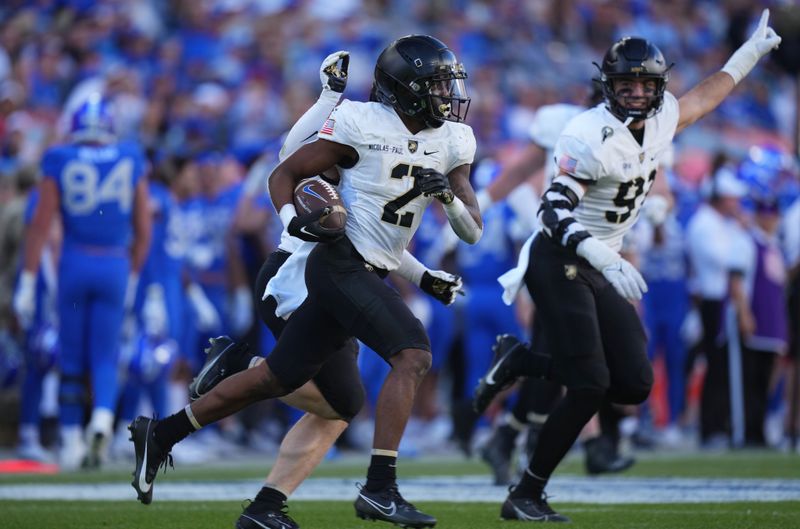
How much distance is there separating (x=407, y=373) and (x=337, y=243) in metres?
0.58

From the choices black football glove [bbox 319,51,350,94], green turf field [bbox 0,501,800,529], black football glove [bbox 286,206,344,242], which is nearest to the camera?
black football glove [bbox 286,206,344,242]

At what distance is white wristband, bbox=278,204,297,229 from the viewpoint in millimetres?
5491

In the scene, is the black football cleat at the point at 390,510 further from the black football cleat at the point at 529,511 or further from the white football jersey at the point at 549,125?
the white football jersey at the point at 549,125

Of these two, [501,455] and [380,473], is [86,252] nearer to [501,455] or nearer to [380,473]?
[501,455]

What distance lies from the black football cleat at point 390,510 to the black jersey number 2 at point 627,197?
1.93 m

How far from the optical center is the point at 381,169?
18.2 ft

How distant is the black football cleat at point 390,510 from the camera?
200 inches

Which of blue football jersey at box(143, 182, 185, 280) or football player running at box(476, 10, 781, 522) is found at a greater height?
blue football jersey at box(143, 182, 185, 280)

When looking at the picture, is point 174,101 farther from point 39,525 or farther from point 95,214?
point 39,525

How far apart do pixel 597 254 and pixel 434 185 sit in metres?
1.03

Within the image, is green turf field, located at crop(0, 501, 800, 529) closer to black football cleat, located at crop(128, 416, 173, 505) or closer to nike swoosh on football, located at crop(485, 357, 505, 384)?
black football cleat, located at crop(128, 416, 173, 505)

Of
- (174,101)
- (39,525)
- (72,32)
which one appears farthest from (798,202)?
(39,525)

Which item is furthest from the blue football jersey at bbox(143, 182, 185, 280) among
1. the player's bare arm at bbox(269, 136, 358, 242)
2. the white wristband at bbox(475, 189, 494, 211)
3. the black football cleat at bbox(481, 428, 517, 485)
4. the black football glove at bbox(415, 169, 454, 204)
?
the black football glove at bbox(415, 169, 454, 204)

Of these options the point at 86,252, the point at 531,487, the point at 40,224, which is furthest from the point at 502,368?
the point at 40,224
